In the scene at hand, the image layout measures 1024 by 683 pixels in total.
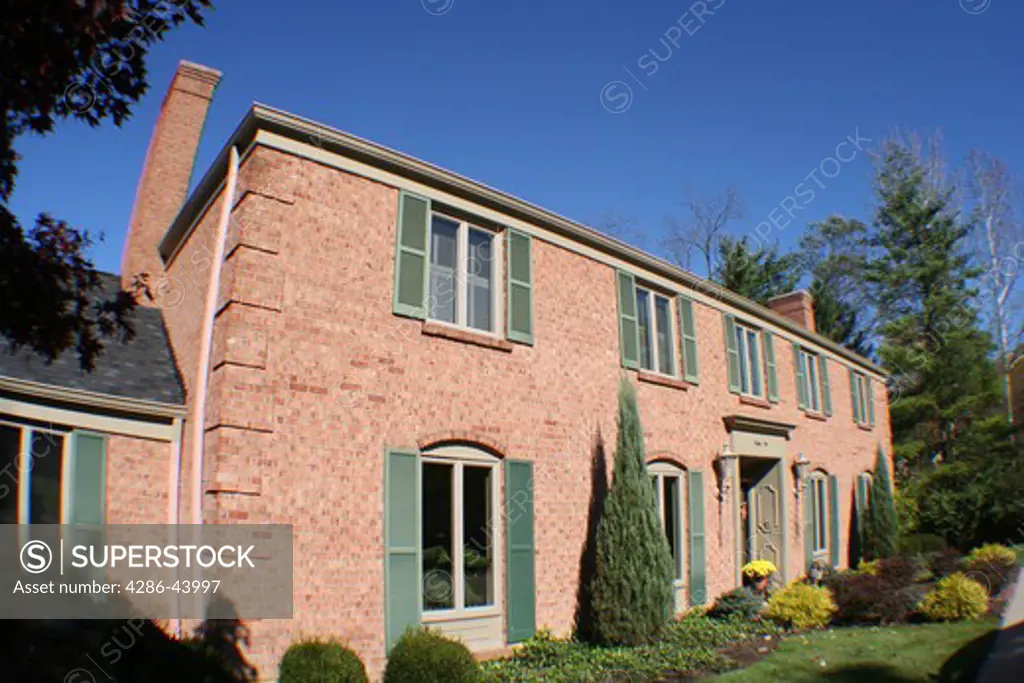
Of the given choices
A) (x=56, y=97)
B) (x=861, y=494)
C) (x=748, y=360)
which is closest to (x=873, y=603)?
(x=748, y=360)

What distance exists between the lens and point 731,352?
51.7ft

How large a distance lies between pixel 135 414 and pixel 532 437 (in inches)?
188

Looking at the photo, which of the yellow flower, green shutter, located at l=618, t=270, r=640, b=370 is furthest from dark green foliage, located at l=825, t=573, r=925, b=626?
green shutter, located at l=618, t=270, r=640, b=370

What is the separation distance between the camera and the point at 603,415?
1202 cm

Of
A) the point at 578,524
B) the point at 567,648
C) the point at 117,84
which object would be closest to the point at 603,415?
the point at 578,524

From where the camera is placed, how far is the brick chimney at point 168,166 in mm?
12594

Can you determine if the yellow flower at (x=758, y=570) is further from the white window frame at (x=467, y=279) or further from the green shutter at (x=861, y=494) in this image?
the green shutter at (x=861, y=494)

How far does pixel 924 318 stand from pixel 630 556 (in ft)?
87.6

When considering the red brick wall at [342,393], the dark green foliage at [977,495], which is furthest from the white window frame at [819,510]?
the red brick wall at [342,393]

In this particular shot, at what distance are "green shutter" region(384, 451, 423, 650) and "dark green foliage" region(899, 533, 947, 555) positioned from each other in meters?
17.9

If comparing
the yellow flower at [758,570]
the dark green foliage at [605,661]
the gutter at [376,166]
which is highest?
the gutter at [376,166]

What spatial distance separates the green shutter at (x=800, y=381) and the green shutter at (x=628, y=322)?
7.51 metres

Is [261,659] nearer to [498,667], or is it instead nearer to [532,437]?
[498,667]

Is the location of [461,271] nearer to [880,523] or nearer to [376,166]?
[376,166]
